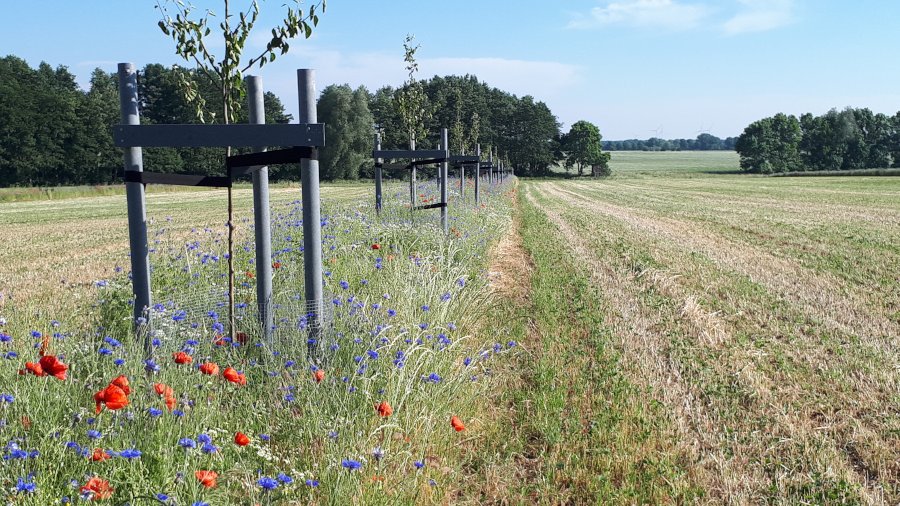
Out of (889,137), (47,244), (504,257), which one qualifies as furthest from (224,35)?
(889,137)

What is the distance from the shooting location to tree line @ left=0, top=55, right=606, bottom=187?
51750 mm

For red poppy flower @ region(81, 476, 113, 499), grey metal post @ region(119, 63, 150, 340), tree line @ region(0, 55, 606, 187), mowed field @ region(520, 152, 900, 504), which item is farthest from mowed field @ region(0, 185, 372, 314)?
tree line @ region(0, 55, 606, 187)

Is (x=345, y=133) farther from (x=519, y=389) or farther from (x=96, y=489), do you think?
(x=96, y=489)

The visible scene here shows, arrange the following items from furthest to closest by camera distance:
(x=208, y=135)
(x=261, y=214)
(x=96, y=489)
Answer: (x=261, y=214) → (x=208, y=135) → (x=96, y=489)

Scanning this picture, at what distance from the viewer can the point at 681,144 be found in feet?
534

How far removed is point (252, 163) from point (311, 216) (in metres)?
0.48

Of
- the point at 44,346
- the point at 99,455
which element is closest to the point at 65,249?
the point at 44,346

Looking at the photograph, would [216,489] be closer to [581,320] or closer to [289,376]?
[289,376]

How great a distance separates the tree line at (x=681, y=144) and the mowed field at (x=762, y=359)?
15521cm

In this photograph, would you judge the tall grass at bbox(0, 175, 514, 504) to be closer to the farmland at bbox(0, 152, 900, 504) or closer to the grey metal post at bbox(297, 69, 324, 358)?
the farmland at bbox(0, 152, 900, 504)

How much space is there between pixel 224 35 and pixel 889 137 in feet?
337

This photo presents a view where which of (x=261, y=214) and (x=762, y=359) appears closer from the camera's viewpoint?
(x=261, y=214)

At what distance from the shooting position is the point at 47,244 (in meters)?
14.8

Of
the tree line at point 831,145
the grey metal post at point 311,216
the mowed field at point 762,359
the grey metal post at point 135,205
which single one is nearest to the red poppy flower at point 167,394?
the grey metal post at point 135,205
